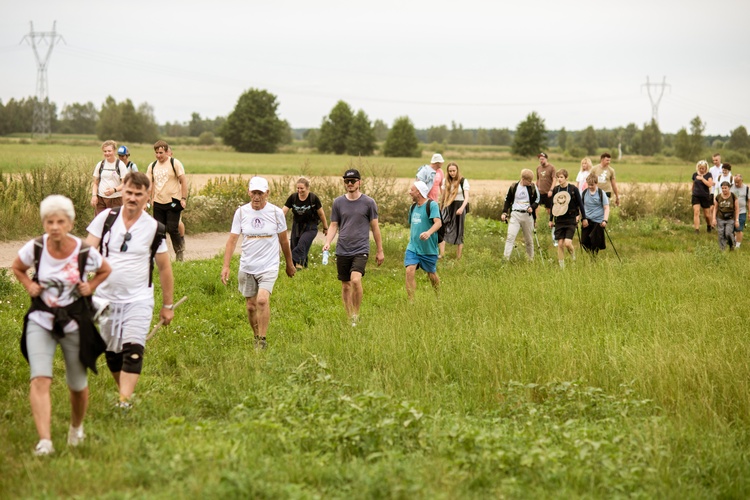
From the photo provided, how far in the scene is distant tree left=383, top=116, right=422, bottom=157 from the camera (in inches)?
3903

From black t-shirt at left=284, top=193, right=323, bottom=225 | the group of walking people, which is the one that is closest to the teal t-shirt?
black t-shirt at left=284, top=193, right=323, bottom=225

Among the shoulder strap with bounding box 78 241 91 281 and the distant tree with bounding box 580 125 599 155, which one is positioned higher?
the distant tree with bounding box 580 125 599 155

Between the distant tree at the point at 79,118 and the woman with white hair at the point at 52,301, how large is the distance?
139590mm

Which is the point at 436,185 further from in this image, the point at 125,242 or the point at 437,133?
the point at 437,133

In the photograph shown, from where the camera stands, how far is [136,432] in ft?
20.4

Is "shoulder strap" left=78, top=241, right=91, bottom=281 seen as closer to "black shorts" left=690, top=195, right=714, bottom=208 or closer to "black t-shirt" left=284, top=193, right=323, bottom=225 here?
"black t-shirt" left=284, top=193, right=323, bottom=225

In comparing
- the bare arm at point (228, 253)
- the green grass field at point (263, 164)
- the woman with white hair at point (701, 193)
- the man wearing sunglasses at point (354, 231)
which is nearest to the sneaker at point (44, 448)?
the bare arm at point (228, 253)

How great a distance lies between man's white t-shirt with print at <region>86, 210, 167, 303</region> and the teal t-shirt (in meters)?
5.48

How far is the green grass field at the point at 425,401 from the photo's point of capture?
5.38m

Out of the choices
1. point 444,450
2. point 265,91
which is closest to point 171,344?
point 444,450

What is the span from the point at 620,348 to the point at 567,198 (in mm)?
6586

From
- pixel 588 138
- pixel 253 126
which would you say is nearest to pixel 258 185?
pixel 253 126

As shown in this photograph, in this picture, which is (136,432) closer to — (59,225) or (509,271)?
(59,225)

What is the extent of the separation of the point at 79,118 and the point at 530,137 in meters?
79.7
